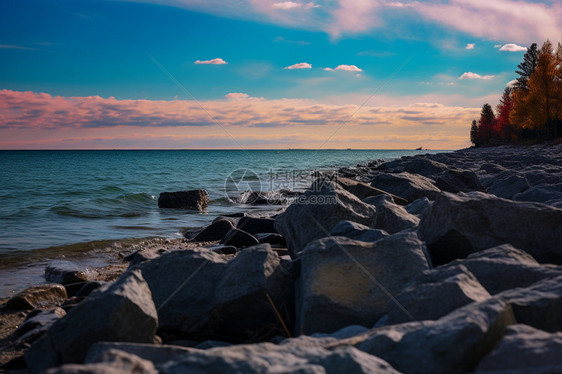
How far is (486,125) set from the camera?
249ft

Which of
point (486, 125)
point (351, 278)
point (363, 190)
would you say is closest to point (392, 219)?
point (351, 278)

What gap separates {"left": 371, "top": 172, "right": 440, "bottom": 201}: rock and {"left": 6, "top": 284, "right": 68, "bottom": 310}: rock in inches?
222

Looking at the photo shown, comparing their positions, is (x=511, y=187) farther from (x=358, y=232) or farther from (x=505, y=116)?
(x=505, y=116)

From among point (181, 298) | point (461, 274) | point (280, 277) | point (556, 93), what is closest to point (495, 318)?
point (461, 274)

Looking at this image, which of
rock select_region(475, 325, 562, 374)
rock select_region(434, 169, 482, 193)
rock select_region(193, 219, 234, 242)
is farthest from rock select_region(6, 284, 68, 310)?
rock select_region(434, 169, 482, 193)

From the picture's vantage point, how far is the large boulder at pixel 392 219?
453cm

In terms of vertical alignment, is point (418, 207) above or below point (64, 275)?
above

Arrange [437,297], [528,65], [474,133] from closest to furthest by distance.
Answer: [437,297]
[528,65]
[474,133]

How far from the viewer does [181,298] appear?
3.31 m

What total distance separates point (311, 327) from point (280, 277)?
0.59m

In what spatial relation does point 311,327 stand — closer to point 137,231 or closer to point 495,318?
point 495,318

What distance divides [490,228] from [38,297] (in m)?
4.73

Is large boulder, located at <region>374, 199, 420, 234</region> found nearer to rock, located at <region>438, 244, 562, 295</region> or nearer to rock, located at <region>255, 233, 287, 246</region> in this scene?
rock, located at <region>438, 244, 562, 295</region>

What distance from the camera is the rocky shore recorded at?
175cm
